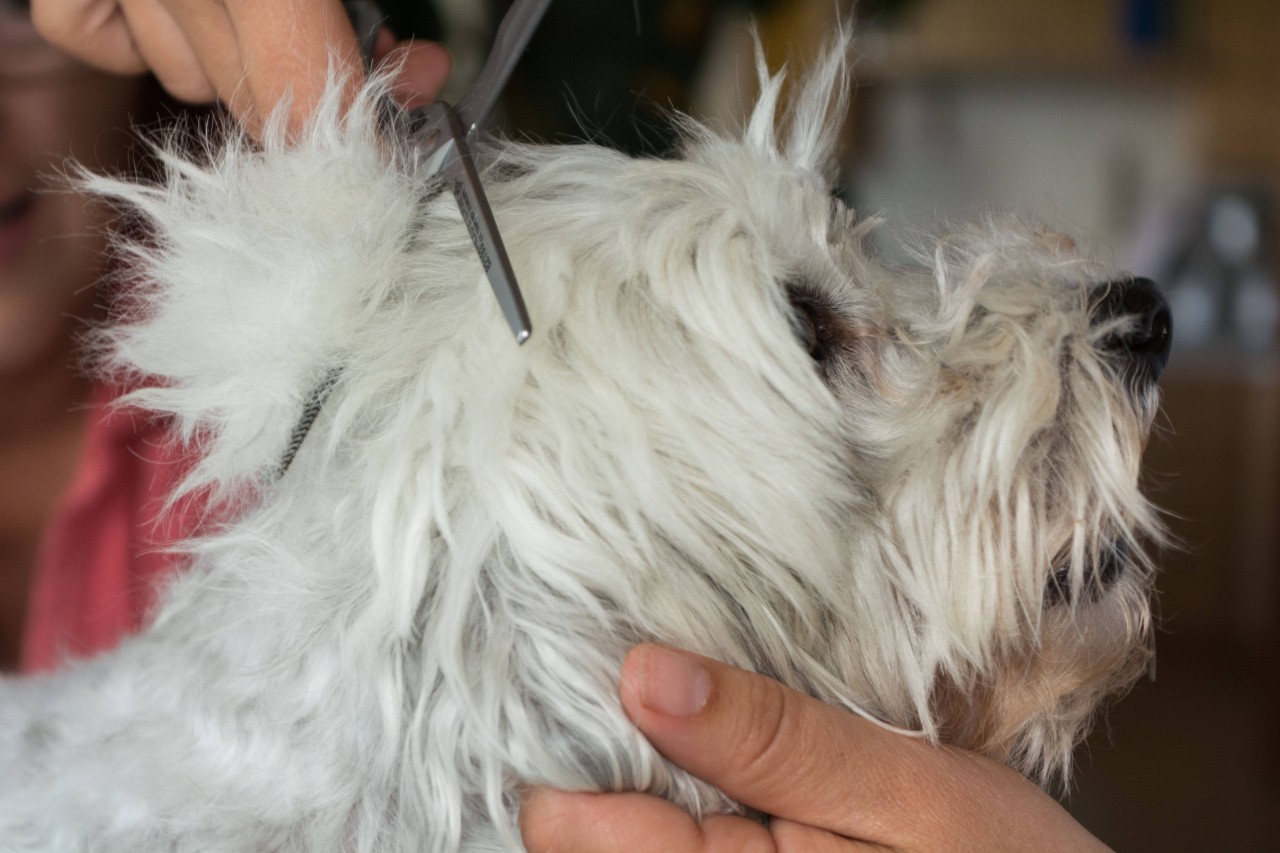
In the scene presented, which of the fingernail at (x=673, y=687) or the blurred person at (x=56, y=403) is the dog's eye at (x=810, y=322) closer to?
the fingernail at (x=673, y=687)

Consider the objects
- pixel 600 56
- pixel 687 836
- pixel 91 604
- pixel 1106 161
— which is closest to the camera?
pixel 687 836

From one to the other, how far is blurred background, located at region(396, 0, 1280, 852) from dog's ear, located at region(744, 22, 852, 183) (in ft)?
8.34

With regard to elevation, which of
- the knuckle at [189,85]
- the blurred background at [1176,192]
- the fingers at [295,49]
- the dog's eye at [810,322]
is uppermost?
the knuckle at [189,85]

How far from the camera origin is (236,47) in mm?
1117

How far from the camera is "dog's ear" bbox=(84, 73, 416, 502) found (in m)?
0.86

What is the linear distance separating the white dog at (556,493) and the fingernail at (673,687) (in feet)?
0.17

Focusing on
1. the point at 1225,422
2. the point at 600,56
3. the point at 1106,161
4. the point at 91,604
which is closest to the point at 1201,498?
the point at 1225,422

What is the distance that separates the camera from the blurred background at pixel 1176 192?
398cm

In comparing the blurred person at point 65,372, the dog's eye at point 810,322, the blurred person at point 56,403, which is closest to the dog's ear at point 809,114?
the dog's eye at point 810,322

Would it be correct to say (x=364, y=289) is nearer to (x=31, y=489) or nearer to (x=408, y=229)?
(x=408, y=229)

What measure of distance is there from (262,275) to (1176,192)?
16.6ft

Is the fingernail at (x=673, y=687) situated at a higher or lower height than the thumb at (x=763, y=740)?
higher

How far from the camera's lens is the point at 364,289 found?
0.86m

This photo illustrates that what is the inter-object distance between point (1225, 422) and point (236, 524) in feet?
14.9
